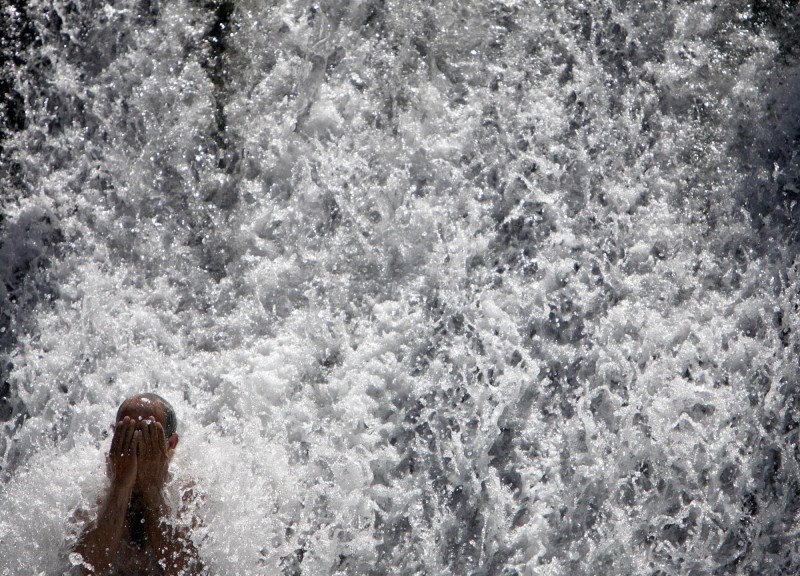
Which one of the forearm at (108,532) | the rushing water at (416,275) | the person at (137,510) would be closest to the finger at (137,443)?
the person at (137,510)

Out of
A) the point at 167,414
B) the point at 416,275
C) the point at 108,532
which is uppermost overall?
the point at 416,275

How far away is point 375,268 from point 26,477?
4.59 feet

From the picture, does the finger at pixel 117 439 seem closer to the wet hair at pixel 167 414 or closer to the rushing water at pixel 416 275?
the wet hair at pixel 167 414

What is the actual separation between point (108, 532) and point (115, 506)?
3.5 inches

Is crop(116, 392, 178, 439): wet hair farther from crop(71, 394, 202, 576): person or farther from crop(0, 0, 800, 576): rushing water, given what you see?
crop(0, 0, 800, 576): rushing water

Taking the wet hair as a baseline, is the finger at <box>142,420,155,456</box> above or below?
below

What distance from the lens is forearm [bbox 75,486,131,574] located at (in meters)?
2.30

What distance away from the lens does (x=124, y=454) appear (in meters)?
2.28

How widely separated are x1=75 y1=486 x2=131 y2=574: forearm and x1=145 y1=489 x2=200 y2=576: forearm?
0.24 ft

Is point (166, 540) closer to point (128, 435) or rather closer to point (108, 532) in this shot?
point (108, 532)

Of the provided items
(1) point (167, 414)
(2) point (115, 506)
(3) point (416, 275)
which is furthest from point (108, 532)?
(3) point (416, 275)

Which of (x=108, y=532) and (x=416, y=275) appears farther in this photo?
(x=416, y=275)

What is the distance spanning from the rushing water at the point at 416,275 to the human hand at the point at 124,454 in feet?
0.71

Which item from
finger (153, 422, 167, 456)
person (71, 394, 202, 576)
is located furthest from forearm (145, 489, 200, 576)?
finger (153, 422, 167, 456)
